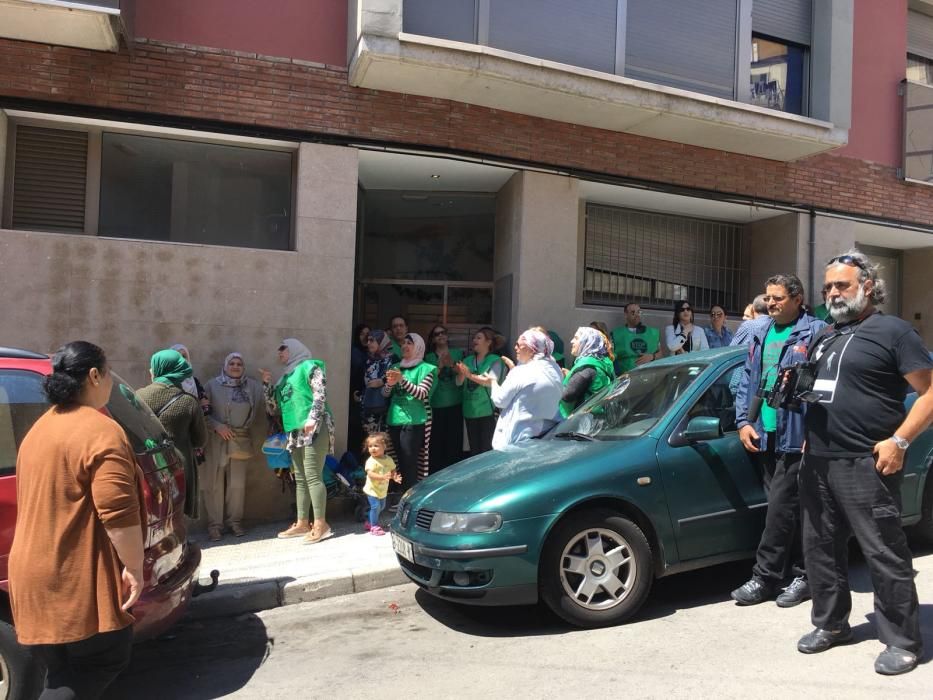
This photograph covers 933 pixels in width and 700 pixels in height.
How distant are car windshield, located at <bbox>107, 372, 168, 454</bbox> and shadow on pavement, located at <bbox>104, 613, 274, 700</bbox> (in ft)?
4.25

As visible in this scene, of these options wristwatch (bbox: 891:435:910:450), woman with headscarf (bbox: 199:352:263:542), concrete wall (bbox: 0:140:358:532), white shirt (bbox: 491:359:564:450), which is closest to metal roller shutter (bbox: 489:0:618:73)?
concrete wall (bbox: 0:140:358:532)

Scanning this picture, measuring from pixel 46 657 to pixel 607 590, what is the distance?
9.71ft

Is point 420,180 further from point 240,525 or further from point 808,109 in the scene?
point 808,109

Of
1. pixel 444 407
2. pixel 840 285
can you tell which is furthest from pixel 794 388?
pixel 444 407

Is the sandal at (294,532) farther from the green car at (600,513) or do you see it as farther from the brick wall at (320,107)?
the brick wall at (320,107)

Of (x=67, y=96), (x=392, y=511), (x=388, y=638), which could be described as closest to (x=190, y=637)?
(x=388, y=638)

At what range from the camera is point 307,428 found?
654cm

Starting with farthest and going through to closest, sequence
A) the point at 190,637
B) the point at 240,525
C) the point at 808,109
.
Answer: the point at 808,109, the point at 240,525, the point at 190,637

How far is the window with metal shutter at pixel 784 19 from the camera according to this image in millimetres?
10141

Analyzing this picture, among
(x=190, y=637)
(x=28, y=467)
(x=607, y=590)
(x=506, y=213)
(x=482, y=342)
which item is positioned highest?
(x=506, y=213)

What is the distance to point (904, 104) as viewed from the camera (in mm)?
11117

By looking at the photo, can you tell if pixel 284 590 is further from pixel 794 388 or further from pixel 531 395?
pixel 794 388

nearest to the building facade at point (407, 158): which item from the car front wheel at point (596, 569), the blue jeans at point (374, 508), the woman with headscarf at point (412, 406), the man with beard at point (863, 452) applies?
the woman with headscarf at point (412, 406)

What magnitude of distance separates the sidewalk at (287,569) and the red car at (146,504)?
112cm
